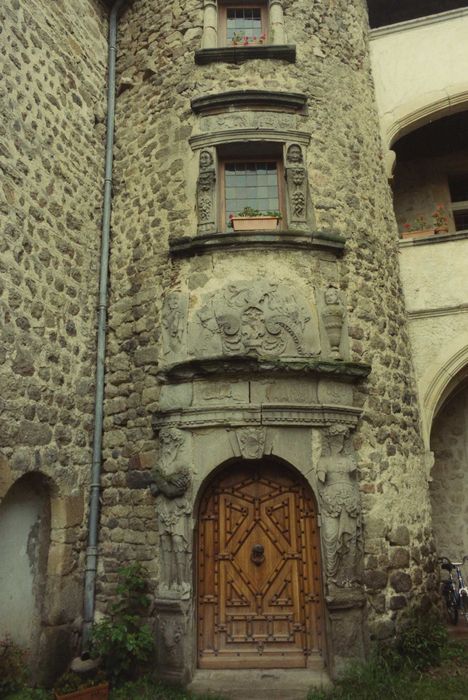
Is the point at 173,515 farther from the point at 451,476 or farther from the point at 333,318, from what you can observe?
the point at 451,476

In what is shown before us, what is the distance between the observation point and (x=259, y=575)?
18.9 ft

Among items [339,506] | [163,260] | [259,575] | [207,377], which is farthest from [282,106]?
[259,575]

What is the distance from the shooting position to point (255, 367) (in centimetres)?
589

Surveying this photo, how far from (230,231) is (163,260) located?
0.91 m

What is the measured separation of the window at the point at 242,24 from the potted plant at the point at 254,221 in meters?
2.82

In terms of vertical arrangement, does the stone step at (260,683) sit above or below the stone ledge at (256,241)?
below

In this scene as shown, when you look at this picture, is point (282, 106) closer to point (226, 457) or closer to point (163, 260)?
point (163, 260)

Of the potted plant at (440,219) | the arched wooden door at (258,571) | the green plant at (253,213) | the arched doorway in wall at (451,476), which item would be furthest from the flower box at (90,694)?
the potted plant at (440,219)

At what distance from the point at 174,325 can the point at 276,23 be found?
467cm

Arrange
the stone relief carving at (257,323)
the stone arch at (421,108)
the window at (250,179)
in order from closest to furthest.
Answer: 1. the stone relief carving at (257,323)
2. the window at (250,179)
3. the stone arch at (421,108)

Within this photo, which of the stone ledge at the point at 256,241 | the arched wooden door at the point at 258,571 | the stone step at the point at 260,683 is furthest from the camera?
the stone ledge at the point at 256,241

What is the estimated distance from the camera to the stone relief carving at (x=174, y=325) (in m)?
6.27

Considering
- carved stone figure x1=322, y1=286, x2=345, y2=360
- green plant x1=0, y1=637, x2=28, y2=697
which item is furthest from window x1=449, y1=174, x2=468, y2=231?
green plant x1=0, y1=637, x2=28, y2=697

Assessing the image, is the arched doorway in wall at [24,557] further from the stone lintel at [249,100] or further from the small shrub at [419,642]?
the stone lintel at [249,100]
